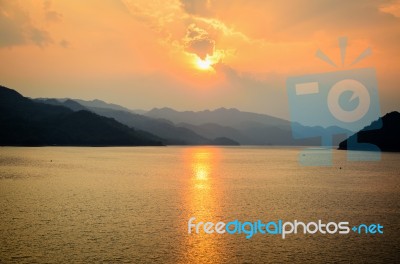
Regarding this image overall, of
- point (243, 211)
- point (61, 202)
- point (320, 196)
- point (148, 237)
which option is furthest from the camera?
point (320, 196)

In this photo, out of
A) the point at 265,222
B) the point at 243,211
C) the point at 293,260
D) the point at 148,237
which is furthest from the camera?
the point at 243,211

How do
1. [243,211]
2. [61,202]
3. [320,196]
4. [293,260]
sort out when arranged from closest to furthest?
1. [293,260]
2. [243,211]
3. [61,202]
4. [320,196]

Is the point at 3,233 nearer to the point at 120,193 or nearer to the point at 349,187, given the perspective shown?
the point at 120,193

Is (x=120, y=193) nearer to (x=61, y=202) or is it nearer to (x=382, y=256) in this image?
(x=61, y=202)

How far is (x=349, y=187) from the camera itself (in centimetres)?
10219

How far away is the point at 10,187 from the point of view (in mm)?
88750

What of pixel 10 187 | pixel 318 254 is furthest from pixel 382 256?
pixel 10 187

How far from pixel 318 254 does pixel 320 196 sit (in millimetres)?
46264

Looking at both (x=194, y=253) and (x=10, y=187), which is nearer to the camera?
(x=194, y=253)

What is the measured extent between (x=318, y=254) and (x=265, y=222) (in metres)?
15.3

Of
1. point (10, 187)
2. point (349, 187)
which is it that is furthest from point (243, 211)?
point (10, 187)

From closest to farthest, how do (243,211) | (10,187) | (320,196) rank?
(243,211)
(320,196)
(10,187)

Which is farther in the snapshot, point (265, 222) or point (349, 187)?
point (349, 187)

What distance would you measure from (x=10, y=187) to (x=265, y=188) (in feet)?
216
